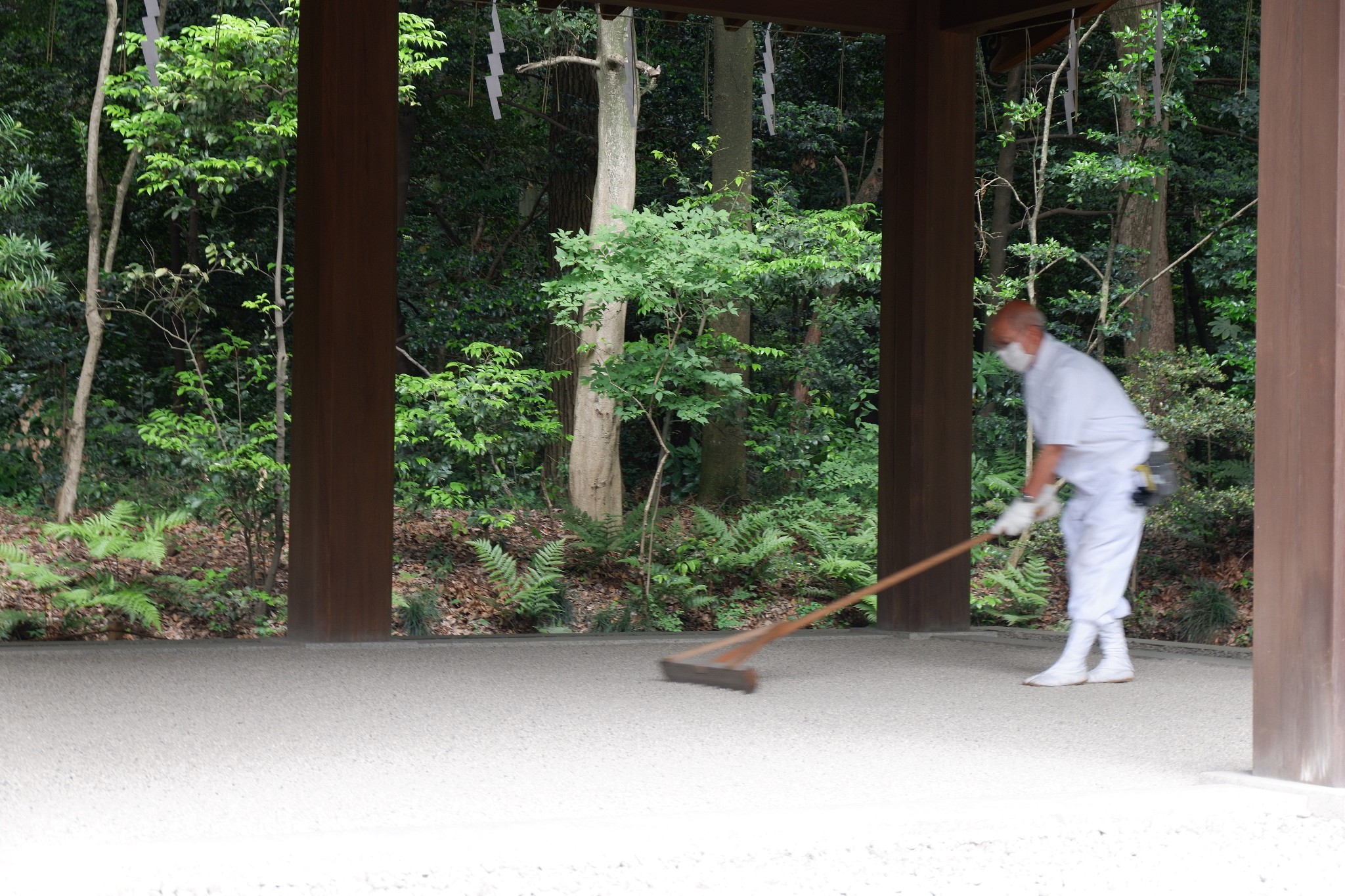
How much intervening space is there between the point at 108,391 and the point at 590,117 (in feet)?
20.2

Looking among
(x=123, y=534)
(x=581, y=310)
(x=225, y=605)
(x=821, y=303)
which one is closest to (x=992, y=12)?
(x=581, y=310)

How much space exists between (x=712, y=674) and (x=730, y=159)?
10.5 meters

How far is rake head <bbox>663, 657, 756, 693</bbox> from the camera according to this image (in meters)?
5.37

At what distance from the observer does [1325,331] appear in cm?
359

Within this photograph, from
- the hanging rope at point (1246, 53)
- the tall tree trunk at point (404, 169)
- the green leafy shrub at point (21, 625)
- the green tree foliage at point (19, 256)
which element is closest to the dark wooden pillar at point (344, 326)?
the green leafy shrub at point (21, 625)

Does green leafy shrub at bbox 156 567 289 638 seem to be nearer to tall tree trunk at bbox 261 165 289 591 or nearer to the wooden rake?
tall tree trunk at bbox 261 165 289 591

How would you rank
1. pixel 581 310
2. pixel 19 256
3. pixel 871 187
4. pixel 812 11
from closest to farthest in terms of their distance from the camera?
pixel 812 11, pixel 19 256, pixel 581 310, pixel 871 187

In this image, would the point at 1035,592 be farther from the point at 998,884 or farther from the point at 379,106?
the point at 998,884

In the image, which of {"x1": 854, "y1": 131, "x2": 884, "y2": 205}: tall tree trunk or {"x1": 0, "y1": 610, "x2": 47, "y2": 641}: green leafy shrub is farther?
{"x1": 854, "y1": 131, "x2": 884, "y2": 205}: tall tree trunk

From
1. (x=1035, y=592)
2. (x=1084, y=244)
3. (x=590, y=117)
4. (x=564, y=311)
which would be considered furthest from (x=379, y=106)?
(x=1084, y=244)

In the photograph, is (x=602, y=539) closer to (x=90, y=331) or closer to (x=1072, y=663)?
(x=90, y=331)

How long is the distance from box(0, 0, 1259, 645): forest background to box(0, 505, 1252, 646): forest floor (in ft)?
0.13

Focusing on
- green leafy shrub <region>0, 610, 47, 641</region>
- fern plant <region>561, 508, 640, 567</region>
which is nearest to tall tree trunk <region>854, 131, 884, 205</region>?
fern plant <region>561, 508, 640, 567</region>

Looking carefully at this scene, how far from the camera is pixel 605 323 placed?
13.4 metres
